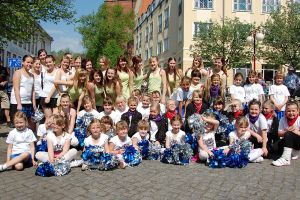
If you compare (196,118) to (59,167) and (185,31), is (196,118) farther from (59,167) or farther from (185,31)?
(185,31)

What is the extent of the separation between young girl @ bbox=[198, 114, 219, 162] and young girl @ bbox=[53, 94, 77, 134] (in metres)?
2.75

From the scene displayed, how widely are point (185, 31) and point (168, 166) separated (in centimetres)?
3325

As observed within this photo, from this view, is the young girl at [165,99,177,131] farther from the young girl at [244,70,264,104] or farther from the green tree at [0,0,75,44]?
the green tree at [0,0,75,44]

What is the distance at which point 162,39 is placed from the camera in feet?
163

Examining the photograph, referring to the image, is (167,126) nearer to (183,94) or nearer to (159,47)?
(183,94)

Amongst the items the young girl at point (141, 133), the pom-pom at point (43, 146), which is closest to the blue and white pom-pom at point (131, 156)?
the young girl at point (141, 133)

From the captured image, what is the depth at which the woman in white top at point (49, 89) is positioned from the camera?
844 cm

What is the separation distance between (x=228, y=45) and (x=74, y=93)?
25.4 meters

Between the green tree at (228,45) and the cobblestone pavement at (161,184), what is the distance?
83.7ft

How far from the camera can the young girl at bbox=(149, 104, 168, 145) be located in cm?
794

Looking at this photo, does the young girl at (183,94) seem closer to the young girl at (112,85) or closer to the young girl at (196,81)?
the young girl at (196,81)

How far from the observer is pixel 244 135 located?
7.27 m

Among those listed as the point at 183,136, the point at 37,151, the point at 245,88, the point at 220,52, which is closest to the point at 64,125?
the point at 37,151

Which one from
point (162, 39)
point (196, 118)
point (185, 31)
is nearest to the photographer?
point (196, 118)
